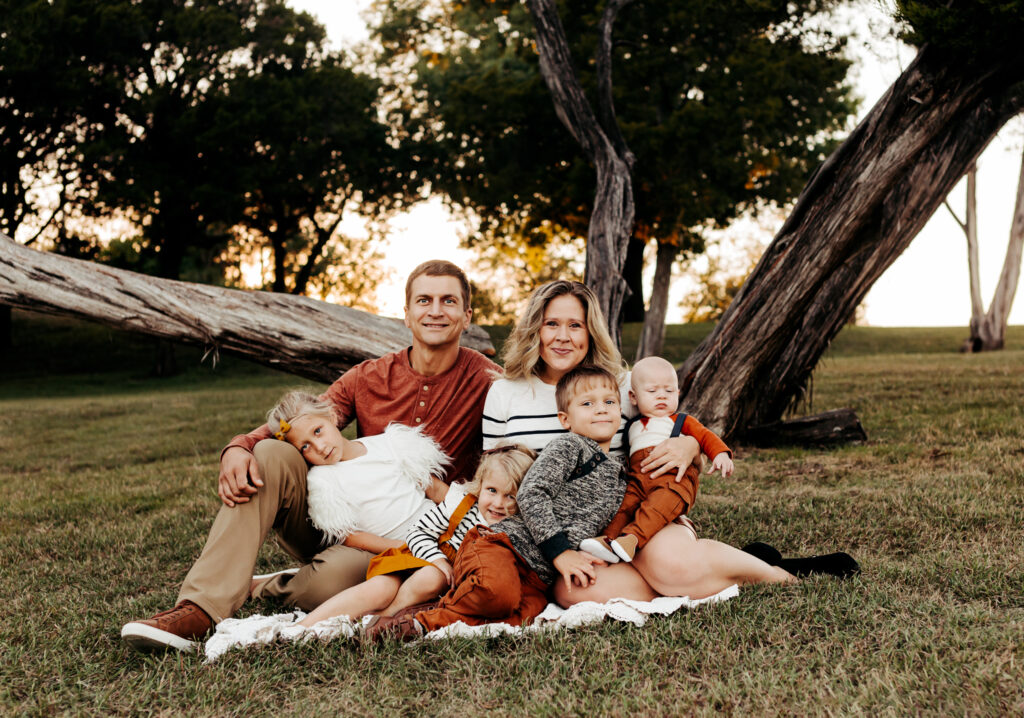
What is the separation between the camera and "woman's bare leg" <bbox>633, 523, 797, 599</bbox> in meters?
3.31

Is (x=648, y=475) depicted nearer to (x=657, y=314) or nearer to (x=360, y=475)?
(x=360, y=475)

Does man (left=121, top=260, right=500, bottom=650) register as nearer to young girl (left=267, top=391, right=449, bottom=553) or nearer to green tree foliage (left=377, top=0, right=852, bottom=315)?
young girl (left=267, top=391, right=449, bottom=553)

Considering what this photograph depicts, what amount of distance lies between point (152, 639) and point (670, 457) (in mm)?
2157

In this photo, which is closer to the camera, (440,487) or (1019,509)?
(440,487)

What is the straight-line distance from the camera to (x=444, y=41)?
24.7 m

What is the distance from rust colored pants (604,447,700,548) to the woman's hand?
4 cm

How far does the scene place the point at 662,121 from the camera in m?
19.1

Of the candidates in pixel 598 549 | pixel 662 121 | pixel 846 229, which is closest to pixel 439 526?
pixel 598 549

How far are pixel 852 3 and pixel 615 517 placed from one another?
8650 millimetres

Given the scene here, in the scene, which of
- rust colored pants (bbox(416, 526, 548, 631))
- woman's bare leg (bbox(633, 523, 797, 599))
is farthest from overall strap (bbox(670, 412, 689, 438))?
rust colored pants (bbox(416, 526, 548, 631))

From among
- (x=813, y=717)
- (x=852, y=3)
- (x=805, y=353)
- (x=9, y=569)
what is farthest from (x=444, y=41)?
(x=813, y=717)

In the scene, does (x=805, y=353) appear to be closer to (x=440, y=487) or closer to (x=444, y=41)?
(x=440, y=487)

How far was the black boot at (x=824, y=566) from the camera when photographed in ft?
12.0

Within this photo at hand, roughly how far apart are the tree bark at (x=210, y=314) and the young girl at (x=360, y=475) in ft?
9.23
